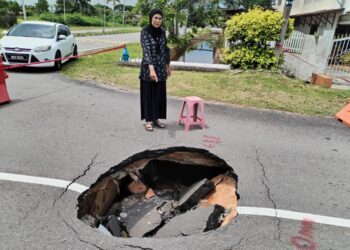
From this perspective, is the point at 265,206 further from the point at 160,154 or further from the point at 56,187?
the point at 56,187

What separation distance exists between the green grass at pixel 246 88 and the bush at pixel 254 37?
0.46 meters

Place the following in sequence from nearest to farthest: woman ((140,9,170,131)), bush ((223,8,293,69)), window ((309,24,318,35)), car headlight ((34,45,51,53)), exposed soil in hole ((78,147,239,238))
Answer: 1. exposed soil in hole ((78,147,239,238))
2. woman ((140,9,170,131))
3. bush ((223,8,293,69))
4. car headlight ((34,45,51,53))
5. window ((309,24,318,35))

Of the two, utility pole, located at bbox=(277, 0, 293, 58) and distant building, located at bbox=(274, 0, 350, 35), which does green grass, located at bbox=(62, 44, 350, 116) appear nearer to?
utility pole, located at bbox=(277, 0, 293, 58)

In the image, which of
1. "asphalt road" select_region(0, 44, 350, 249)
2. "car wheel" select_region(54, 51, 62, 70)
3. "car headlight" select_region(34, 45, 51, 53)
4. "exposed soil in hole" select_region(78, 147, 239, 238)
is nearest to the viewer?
"asphalt road" select_region(0, 44, 350, 249)

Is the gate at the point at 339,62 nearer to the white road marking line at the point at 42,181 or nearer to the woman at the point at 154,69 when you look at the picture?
the woman at the point at 154,69

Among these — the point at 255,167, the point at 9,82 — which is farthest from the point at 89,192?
the point at 9,82

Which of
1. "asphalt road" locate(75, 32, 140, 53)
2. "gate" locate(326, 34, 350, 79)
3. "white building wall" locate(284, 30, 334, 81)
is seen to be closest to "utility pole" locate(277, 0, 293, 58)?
"white building wall" locate(284, 30, 334, 81)

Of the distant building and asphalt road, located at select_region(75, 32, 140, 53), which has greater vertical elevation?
the distant building

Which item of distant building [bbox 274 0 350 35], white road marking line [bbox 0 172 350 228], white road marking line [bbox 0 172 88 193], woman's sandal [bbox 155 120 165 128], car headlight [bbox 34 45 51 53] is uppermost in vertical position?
distant building [bbox 274 0 350 35]

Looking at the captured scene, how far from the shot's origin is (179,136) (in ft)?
15.5

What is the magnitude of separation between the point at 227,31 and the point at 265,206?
7283 mm

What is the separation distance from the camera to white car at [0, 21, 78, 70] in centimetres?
872

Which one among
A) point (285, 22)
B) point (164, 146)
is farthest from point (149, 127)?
point (285, 22)

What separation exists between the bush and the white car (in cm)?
553
